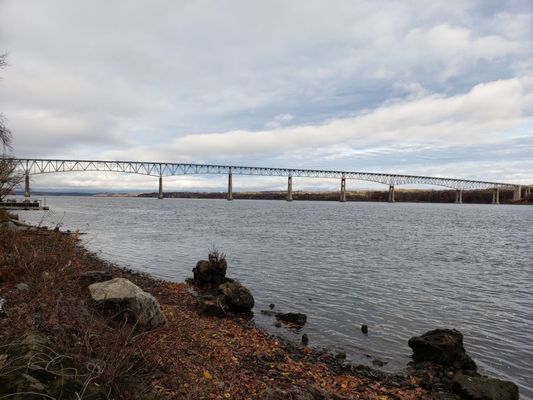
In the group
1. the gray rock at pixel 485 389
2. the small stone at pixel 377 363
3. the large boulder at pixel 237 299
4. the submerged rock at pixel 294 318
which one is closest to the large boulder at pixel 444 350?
the small stone at pixel 377 363

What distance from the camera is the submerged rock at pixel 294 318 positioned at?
13.7 metres

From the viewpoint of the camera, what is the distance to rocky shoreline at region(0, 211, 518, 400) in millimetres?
4762

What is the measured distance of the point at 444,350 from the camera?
34.6 ft

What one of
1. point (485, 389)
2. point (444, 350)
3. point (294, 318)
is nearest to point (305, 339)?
point (294, 318)

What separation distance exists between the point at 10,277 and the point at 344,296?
13245 mm

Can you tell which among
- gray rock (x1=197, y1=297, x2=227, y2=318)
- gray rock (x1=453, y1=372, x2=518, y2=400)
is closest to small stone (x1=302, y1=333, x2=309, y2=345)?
gray rock (x1=197, y1=297, x2=227, y2=318)

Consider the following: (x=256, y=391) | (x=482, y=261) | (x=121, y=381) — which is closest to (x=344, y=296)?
(x=256, y=391)

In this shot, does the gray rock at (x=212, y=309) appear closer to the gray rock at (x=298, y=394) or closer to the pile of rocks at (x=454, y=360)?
the pile of rocks at (x=454, y=360)

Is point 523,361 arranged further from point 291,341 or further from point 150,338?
point 150,338

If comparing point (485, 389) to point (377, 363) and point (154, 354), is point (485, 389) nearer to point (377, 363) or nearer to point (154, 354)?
point (377, 363)

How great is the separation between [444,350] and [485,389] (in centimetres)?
208

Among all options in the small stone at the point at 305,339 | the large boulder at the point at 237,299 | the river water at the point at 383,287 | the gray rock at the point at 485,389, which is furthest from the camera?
the large boulder at the point at 237,299

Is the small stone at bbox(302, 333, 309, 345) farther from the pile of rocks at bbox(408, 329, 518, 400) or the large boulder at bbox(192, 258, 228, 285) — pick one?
the large boulder at bbox(192, 258, 228, 285)

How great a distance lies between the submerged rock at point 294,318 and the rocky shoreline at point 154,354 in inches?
1.8
